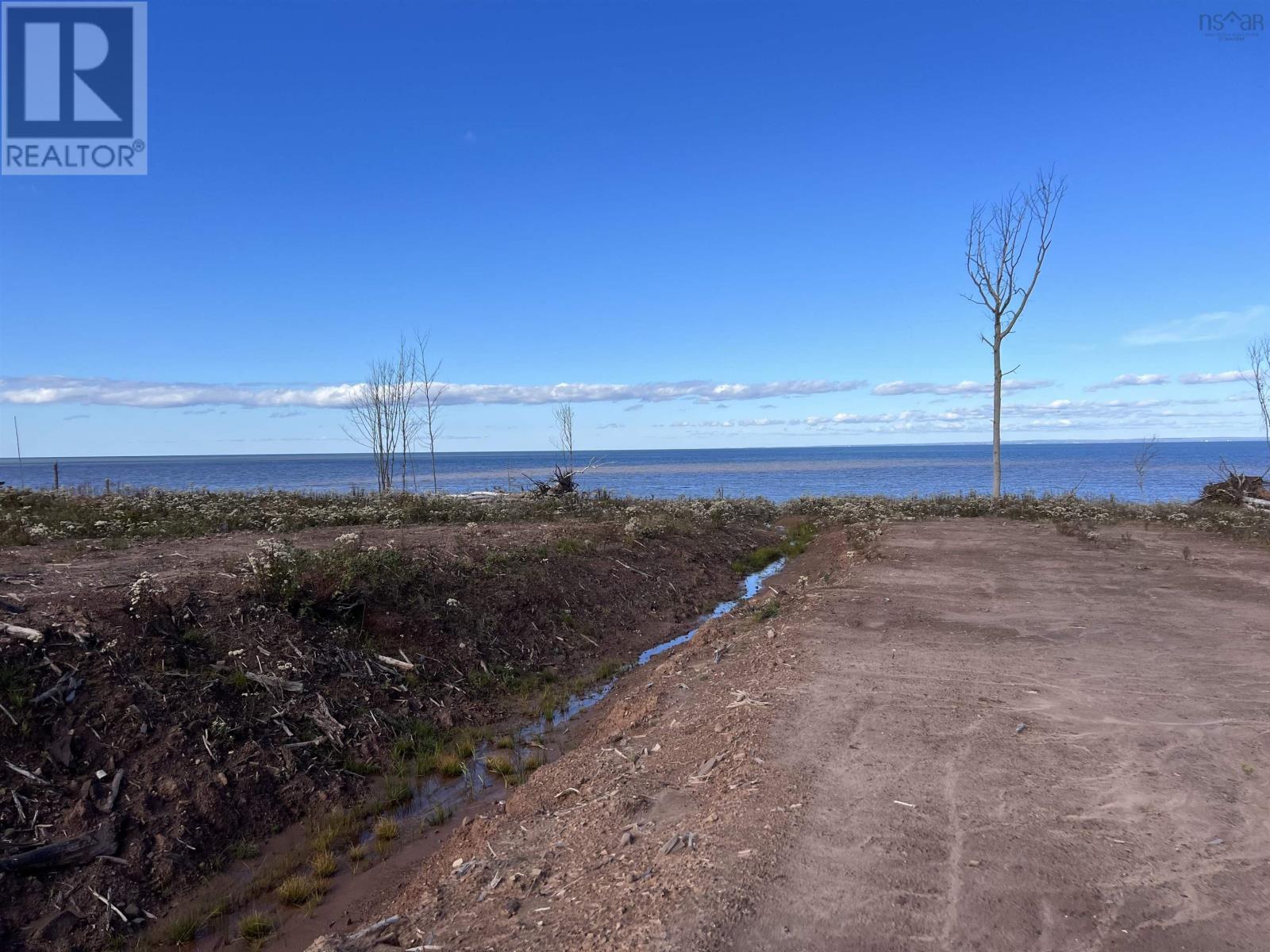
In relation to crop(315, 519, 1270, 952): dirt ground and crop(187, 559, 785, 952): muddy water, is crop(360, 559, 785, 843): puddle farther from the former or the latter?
crop(315, 519, 1270, 952): dirt ground

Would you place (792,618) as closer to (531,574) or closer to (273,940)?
(531,574)

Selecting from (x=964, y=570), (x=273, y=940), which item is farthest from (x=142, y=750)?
(x=964, y=570)

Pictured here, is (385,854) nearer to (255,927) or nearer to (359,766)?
(255,927)

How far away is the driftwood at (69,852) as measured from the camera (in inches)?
223

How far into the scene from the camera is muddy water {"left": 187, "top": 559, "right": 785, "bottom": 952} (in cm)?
551

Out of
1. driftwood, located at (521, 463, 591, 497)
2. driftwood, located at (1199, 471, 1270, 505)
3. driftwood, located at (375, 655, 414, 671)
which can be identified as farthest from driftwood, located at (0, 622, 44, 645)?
driftwood, located at (1199, 471, 1270, 505)

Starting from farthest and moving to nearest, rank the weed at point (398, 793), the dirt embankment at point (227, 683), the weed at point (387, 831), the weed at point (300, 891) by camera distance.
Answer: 1. the weed at point (398, 793)
2. the weed at point (387, 831)
3. the dirt embankment at point (227, 683)
4. the weed at point (300, 891)

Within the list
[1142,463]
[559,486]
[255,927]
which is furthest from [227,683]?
[1142,463]

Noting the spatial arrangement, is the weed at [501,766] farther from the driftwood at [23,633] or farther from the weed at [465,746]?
the driftwood at [23,633]

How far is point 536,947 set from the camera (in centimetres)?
419

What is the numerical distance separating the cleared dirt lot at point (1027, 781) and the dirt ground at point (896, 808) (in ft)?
0.07

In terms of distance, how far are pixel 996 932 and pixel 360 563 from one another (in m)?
9.71

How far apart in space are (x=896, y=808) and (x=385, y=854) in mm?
4166

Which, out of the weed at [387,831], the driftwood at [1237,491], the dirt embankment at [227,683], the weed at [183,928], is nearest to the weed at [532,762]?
the dirt embankment at [227,683]
